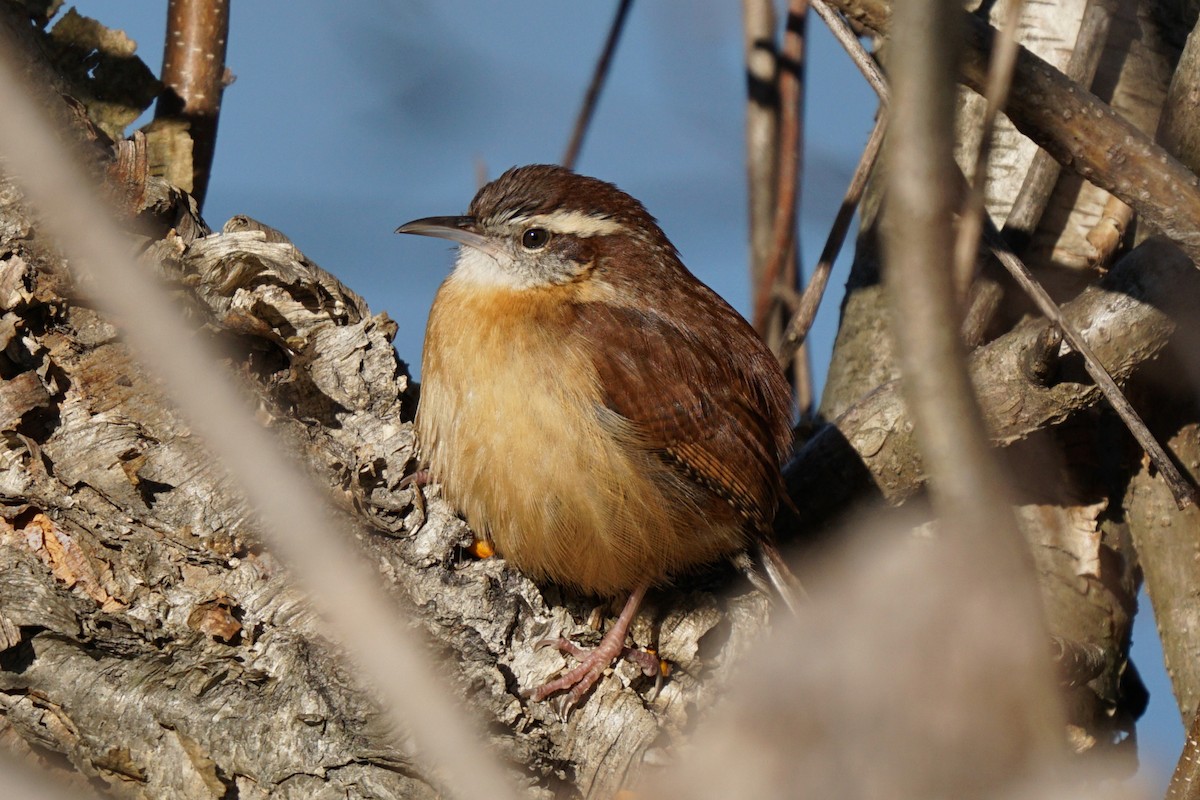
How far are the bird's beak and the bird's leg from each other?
Answer: 1341 mm

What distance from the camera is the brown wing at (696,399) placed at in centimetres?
371

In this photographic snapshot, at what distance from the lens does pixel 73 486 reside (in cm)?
312

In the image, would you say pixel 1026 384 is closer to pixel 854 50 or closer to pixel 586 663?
pixel 854 50

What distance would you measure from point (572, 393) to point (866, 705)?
2128 millimetres

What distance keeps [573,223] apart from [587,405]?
34.0 inches

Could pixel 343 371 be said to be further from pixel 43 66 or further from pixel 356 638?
pixel 356 638

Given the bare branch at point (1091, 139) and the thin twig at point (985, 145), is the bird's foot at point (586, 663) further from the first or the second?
the thin twig at point (985, 145)

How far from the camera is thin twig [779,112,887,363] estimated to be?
171 inches

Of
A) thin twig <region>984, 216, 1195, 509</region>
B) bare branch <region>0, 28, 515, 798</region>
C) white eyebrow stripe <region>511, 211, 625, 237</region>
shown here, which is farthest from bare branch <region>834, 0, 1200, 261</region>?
bare branch <region>0, 28, 515, 798</region>

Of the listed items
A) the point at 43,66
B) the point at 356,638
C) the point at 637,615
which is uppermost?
the point at 43,66

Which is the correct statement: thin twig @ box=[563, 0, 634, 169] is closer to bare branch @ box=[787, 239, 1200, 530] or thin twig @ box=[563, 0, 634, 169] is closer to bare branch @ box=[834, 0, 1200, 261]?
bare branch @ box=[787, 239, 1200, 530]

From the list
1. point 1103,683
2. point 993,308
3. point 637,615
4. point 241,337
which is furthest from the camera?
point 993,308

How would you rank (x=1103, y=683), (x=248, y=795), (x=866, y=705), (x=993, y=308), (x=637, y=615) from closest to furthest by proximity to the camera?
(x=866, y=705) < (x=248, y=795) < (x=637, y=615) < (x=1103, y=683) < (x=993, y=308)

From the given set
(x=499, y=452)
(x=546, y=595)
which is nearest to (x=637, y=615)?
(x=546, y=595)
